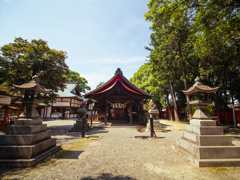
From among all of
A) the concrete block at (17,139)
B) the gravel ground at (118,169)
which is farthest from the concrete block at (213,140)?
the concrete block at (17,139)

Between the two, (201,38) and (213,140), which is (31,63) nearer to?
(213,140)

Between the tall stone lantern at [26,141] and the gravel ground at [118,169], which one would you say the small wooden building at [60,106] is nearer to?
the tall stone lantern at [26,141]

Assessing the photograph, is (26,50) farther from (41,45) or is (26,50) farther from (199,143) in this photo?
(199,143)

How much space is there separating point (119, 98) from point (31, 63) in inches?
375

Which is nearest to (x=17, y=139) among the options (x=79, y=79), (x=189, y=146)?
(x=189, y=146)

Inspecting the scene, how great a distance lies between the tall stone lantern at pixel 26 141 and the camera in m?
3.86

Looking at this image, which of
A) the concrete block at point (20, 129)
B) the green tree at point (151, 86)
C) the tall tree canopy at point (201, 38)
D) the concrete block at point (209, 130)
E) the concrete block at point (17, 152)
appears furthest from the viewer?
the green tree at point (151, 86)

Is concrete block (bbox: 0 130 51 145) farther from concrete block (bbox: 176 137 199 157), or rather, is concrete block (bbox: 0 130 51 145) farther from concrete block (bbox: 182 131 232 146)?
concrete block (bbox: 182 131 232 146)

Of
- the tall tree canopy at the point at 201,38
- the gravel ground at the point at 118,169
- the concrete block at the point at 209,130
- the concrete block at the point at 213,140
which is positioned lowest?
the gravel ground at the point at 118,169

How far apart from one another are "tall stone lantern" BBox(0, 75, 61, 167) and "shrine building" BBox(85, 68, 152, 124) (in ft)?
28.8

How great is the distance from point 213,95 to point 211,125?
597 inches

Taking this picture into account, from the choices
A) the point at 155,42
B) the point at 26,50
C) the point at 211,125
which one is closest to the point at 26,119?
the point at 211,125

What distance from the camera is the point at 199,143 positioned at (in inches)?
171

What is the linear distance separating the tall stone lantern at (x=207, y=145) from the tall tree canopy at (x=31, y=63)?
11.1 m
